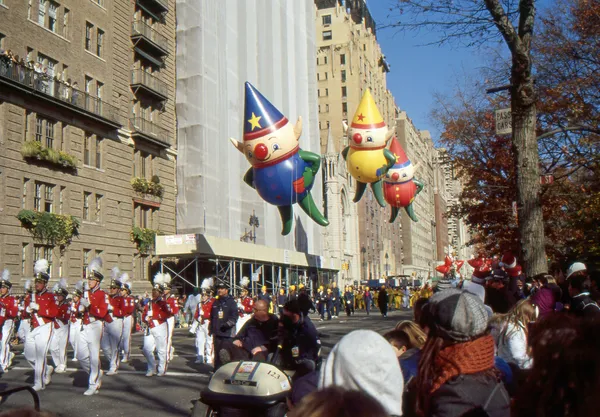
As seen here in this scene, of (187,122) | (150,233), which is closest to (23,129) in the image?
(150,233)

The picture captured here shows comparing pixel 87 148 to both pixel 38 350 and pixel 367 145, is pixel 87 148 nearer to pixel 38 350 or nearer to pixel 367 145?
pixel 367 145

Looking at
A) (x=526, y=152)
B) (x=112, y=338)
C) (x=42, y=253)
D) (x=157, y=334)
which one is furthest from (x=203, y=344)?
(x=42, y=253)

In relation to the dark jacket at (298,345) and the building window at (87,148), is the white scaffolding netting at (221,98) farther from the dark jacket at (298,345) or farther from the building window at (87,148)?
the dark jacket at (298,345)

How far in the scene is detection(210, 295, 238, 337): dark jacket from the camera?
39.2ft

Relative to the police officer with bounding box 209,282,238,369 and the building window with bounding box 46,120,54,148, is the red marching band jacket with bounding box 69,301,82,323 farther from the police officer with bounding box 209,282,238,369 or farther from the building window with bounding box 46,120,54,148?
the building window with bounding box 46,120,54,148

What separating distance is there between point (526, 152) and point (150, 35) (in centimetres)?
2928

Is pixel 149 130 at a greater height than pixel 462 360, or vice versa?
pixel 149 130

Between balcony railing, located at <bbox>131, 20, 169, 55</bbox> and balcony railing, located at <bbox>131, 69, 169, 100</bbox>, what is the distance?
5.36 feet

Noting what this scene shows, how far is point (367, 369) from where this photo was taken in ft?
9.44

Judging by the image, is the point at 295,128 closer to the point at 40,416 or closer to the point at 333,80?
the point at 40,416

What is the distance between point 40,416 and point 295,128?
→ 49.5 ft

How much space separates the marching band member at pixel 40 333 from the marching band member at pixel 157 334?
1909 millimetres

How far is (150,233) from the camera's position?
1289 inches

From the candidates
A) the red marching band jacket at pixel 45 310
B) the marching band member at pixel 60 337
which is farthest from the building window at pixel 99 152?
the red marching band jacket at pixel 45 310
